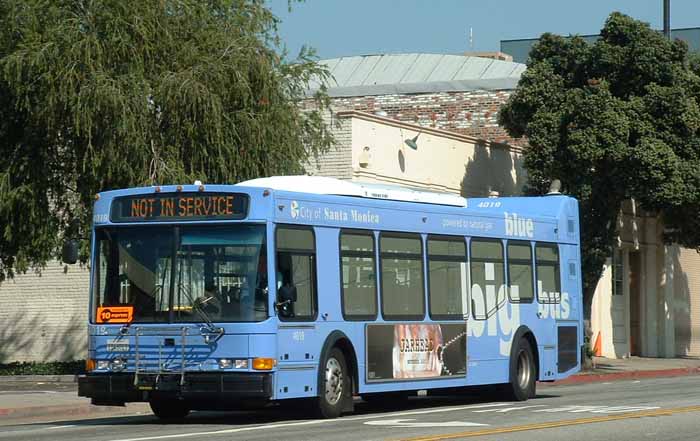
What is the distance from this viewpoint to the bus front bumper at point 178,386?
16438 millimetres

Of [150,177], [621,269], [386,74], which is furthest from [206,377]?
[386,74]

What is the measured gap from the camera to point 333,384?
1791 cm

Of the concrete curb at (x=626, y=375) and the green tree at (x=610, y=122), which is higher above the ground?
the green tree at (x=610, y=122)

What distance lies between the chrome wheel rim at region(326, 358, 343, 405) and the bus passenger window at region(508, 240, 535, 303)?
5.01 meters

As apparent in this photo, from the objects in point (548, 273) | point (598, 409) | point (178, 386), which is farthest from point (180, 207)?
point (548, 273)

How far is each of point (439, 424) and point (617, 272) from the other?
27.3 m

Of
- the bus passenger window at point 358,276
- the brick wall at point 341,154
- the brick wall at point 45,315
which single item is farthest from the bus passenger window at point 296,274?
the brick wall at point 45,315

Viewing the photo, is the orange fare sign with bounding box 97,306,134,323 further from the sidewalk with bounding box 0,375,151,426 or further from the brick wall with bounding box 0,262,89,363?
the brick wall with bounding box 0,262,89,363

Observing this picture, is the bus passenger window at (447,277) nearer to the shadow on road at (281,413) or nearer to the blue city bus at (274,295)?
the blue city bus at (274,295)

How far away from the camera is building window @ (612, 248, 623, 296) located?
→ 140ft

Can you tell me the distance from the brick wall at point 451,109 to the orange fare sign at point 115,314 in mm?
25473

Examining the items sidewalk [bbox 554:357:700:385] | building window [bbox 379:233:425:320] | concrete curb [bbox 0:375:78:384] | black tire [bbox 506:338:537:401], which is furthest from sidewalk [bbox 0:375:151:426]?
sidewalk [bbox 554:357:700:385]

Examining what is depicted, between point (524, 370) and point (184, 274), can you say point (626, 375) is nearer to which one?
point (524, 370)

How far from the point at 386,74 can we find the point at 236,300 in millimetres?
32717
